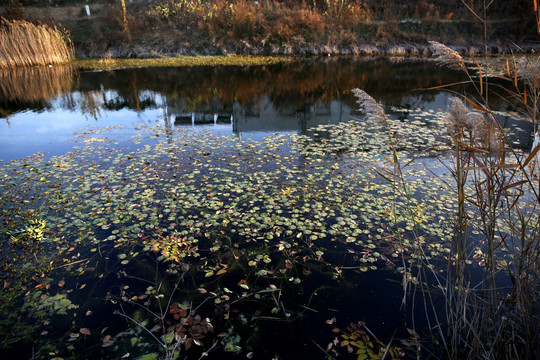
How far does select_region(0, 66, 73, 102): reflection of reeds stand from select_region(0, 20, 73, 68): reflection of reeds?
401 millimetres

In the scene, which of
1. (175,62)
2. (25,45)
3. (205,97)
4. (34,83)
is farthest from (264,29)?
(34,83)

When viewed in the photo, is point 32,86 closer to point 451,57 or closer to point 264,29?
point 264,29

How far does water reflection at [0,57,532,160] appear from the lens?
8.49 metres

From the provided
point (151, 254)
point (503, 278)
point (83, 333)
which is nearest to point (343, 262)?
point (503, 278)

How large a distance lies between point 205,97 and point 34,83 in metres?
7.13

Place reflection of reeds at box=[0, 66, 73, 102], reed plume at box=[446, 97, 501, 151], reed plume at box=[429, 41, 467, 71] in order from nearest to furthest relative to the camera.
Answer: reed plume at box=[446, 97, 501, 151]
reed plume at box=[429, 41, 467, 71]
reflection of reeds at box=[0, 66, 73, 102]

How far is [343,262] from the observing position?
11.7 ft

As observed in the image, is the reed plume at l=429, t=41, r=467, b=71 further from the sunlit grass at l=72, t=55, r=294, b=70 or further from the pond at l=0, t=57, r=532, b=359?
the sunlit grass at l=72, t=55, r=294, b=70

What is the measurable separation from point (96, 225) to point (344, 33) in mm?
22557

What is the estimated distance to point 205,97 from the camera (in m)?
11.3

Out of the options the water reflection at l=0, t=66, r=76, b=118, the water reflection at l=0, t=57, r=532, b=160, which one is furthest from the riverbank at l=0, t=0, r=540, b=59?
the water reflection at l=0, t=66, r=76, b=118

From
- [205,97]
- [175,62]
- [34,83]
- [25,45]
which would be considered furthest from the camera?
[175,62]

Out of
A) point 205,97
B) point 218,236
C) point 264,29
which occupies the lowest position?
point 218,236

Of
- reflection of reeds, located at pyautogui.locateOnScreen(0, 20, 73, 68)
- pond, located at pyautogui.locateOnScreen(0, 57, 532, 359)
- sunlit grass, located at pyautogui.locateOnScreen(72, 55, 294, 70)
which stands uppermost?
reflection of reeds, located at pyautogui.locateOnScreen(0, 20, 73, 68)
